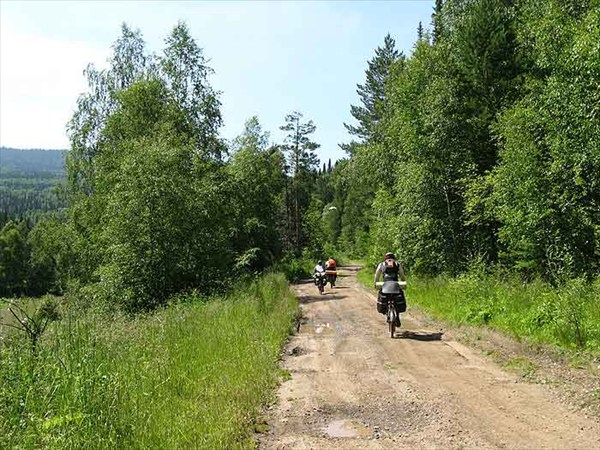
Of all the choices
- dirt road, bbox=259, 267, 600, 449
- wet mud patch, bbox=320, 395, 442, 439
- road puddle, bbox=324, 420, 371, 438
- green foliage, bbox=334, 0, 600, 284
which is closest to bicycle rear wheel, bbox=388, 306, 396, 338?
dirt road, bbox=259, 267, 600, 449

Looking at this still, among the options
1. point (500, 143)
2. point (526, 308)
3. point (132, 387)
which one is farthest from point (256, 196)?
point (132, 387)

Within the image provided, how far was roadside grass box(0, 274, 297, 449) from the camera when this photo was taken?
18.5ft

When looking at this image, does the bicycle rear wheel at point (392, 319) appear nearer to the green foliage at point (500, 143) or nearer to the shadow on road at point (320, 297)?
the green foliage at point (500, 143)

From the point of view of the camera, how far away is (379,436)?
6.05 metres

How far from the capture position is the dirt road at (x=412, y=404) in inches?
229

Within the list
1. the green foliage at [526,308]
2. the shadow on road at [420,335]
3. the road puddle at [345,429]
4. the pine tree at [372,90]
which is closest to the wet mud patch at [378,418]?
the road puddle at [345,429]

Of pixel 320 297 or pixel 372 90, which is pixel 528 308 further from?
pixel 372 90

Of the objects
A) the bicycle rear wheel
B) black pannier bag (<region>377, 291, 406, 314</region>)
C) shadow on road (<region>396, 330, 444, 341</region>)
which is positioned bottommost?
shadow on road (<region>396, 330, 444, 341</region>)

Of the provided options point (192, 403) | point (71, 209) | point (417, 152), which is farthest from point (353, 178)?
point (192, 403)

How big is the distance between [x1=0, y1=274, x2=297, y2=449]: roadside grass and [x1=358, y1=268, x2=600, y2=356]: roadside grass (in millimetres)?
5372

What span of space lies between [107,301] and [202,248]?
15.5 feet

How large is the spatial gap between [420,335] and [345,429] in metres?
6.81

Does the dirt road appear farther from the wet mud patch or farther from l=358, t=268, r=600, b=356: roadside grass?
l=358, t=268, r=600, b=356: roadside grass

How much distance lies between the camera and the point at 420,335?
12703 mm
